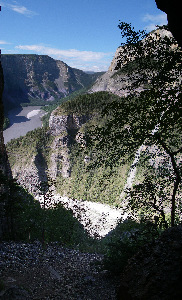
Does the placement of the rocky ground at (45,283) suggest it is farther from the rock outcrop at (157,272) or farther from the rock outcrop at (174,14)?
the rock outcrop at (174,14)

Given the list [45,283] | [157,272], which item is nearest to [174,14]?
[157,272]

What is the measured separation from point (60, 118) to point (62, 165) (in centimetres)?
3679

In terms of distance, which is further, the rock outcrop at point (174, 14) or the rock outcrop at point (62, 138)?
the rock outcrop at point (62, 138)

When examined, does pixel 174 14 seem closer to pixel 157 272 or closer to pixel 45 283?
pixel 157 272

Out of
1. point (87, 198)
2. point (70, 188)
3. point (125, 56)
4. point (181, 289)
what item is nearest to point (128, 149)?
point (125, 56)

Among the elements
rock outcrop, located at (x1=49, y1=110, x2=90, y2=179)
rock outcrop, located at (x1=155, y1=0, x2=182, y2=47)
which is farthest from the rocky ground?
rock outcrop, located at (x1=49, y1=110, x2=90, y2=179)

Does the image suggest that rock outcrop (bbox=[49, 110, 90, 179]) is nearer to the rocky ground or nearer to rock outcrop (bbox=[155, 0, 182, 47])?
the rocky ground

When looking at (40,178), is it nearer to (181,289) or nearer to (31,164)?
(31,164)

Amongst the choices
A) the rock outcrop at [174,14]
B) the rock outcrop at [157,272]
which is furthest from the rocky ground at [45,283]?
the rock outcrop at [174,14]

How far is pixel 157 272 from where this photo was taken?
547 cm

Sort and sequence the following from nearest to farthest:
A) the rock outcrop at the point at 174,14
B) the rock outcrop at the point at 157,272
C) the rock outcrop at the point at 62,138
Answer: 1. the rock outcrop at the point at 157,272
2. the rock outcrop at the point at 174,14
3. the rock outcrop at the point at 62,138

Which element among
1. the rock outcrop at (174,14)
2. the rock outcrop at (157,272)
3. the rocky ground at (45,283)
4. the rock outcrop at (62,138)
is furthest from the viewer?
Result: the rock outcrop at (62,138)

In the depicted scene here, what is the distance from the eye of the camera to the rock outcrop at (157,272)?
191 inches

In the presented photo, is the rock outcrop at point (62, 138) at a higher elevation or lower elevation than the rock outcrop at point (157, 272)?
higher
